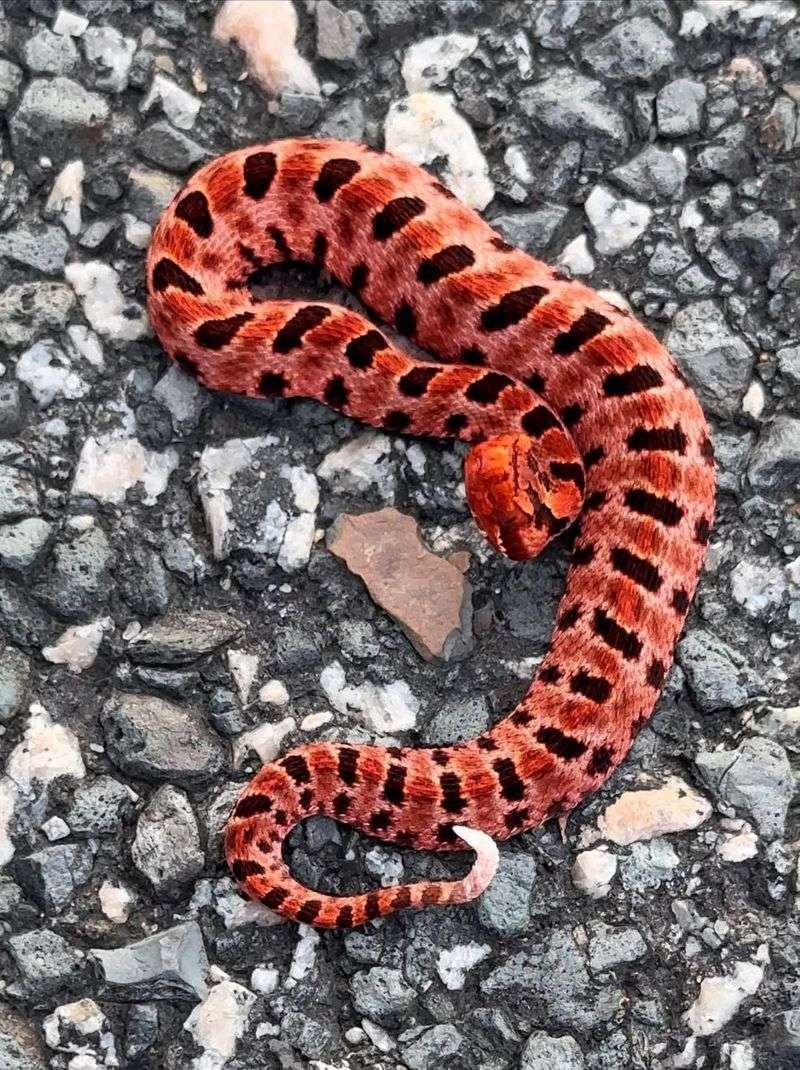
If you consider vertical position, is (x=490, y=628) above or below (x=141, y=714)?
above

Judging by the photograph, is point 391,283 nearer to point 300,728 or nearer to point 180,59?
point 180,59

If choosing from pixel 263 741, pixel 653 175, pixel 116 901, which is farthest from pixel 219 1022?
pixel 653 175

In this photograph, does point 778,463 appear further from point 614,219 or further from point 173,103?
point 173,103

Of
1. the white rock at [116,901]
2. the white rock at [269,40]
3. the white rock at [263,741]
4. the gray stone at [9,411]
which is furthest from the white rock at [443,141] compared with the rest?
the white rock at [116,901]

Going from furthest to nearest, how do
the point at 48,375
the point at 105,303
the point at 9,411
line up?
the point at 105,303
the point at 48,375
the point at 9,411

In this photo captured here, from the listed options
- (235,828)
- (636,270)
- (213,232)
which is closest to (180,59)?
(213,232)

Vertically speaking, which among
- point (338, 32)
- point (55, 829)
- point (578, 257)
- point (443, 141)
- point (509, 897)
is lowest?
point (55, 829)
